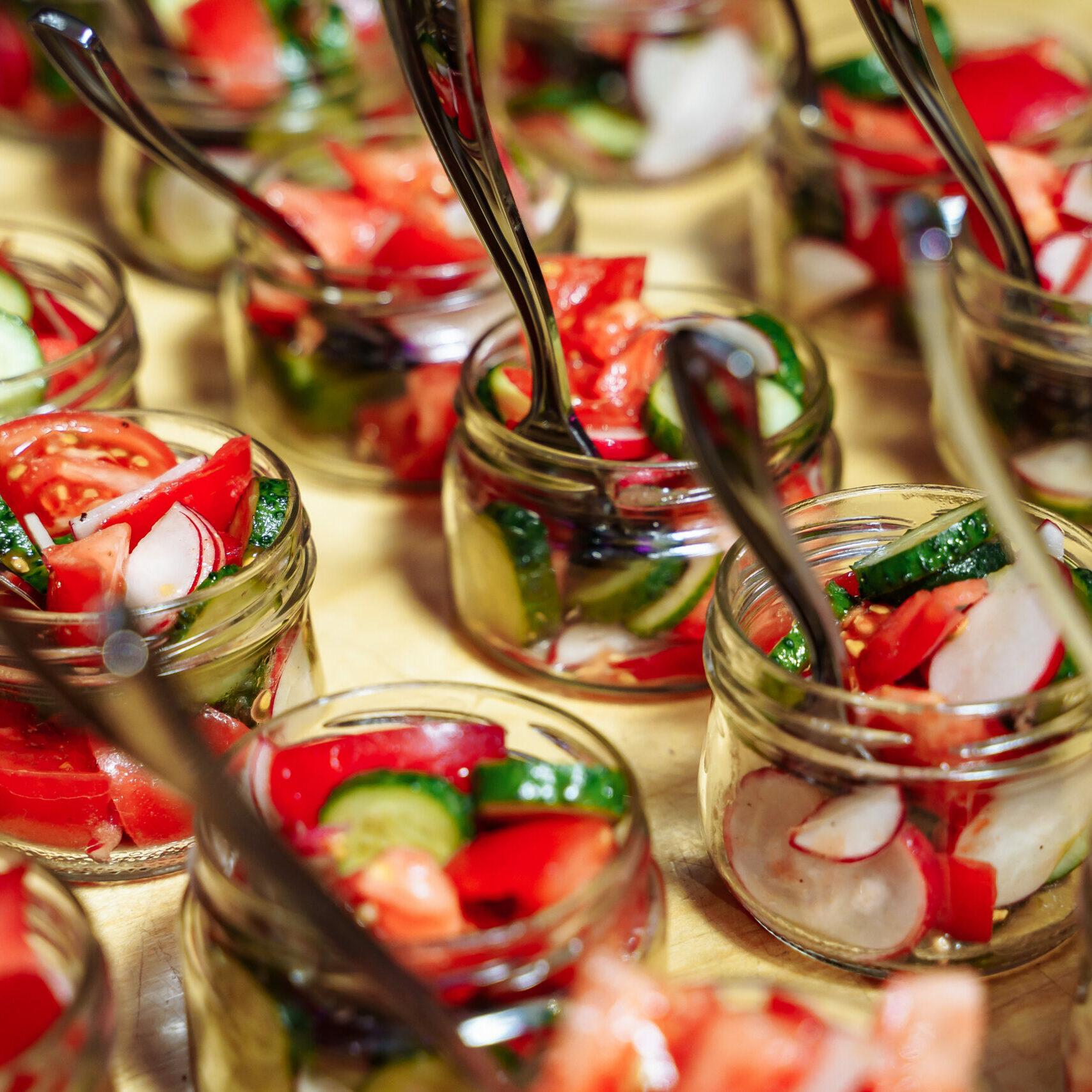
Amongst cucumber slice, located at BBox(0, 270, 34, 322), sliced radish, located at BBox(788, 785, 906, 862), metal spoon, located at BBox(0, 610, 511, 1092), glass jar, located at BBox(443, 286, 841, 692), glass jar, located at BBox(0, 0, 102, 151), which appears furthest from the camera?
glass jar, located at BBox(0, 0, 102, 151)

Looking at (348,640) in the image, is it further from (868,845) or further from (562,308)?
(868,845)

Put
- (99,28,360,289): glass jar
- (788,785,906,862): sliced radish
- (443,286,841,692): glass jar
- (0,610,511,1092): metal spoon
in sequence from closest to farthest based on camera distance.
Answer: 1. (0,610,511,1092): metal spoon
2. (788,785,906,862): sliced radish
3. (443,286,841,692): glass jar
4. (99,28,360,289): glass jar

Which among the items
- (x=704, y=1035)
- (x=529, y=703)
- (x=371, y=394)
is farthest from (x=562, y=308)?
(x=704, y=1035)

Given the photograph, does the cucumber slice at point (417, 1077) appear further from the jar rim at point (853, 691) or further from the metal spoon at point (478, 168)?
the metal spoon at point (478, 168)

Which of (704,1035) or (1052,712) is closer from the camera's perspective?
(704,1035)

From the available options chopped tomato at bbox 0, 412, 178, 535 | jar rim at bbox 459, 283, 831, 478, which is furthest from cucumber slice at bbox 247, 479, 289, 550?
jar rim at bbox 459, 283, 831, 478

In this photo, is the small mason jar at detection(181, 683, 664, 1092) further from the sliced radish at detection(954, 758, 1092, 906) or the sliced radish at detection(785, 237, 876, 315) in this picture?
the sliced radish at detection(785, 237, 876, 315)
